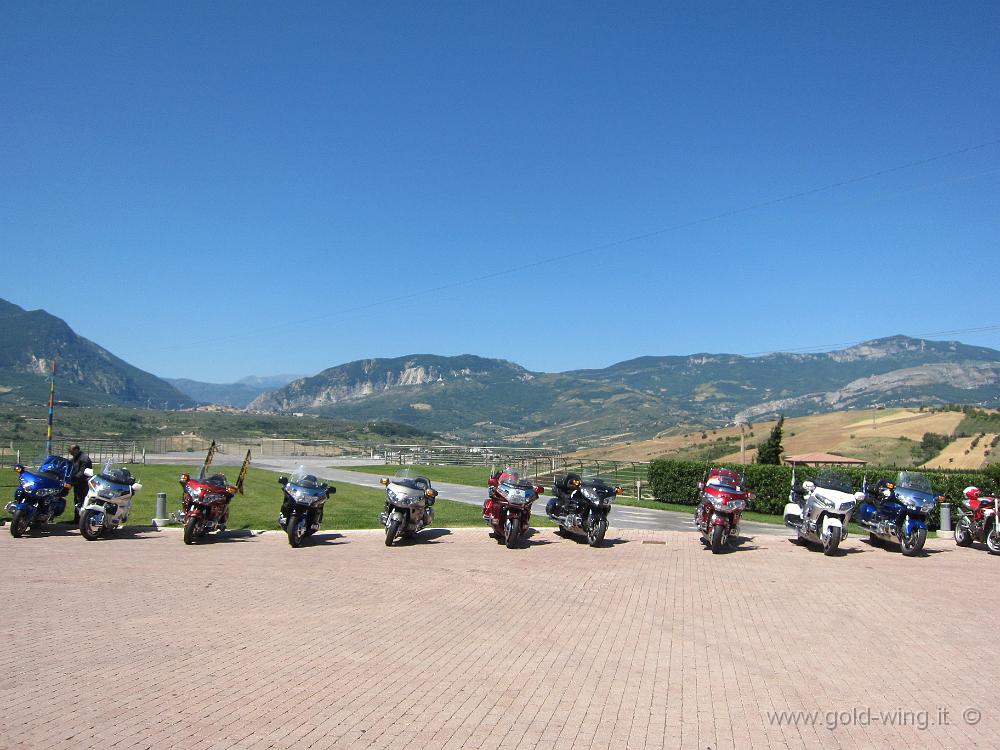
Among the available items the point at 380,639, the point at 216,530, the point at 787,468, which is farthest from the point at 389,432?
the point at 380,639

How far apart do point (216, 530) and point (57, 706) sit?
857 cm

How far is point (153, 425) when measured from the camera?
8675 cm

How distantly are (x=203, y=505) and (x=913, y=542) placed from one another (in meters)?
12.3

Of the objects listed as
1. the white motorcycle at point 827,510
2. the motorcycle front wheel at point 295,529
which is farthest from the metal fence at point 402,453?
the motorcycle front wheel at point 295,529

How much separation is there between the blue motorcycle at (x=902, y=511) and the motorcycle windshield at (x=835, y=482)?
82 centimetres

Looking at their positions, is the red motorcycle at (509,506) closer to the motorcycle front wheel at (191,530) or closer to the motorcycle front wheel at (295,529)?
the motorcycle front wheel at (295,529)

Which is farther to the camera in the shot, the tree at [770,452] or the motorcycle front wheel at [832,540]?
the tree at [770,452]

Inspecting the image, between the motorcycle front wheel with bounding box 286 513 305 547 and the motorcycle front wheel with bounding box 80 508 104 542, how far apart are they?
324 cm

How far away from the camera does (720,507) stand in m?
14.0

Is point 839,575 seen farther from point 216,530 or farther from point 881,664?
point 216,530

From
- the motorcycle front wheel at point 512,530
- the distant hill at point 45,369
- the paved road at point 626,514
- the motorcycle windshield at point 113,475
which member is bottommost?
the paved road at point 626,514

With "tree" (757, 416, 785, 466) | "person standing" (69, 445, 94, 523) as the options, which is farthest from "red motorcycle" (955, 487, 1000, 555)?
"tree" (757, 416, 785, 466)

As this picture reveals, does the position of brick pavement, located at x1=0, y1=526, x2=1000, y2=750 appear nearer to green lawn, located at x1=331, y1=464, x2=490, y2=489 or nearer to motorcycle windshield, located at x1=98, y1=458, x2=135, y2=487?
motorcycle windshield, located at x1=98, y1=458, x2=135, y2=487

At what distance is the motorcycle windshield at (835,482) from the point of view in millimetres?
14406
